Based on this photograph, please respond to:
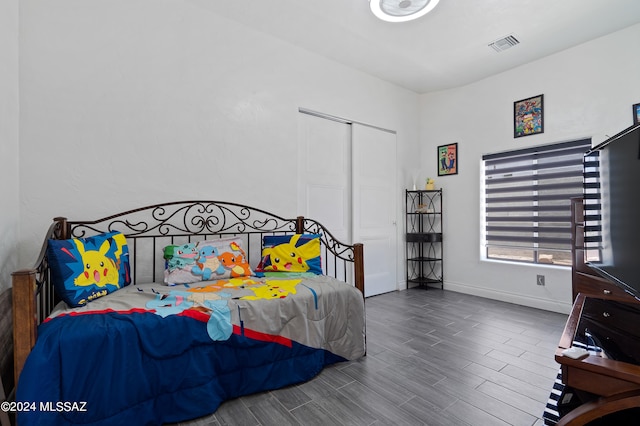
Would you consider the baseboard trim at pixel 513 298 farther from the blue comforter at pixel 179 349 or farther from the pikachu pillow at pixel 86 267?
the pikachu pillow at pixel 86 267

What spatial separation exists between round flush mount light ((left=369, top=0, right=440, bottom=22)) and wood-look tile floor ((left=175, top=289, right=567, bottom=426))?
2.57 meters

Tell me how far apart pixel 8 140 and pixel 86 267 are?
2.76 feet

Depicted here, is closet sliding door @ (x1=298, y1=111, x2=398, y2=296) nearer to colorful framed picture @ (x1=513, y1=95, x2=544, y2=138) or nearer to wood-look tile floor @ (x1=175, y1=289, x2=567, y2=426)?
wood-look tile floor @ (x1=175, y1=289, x2=567, y2=426)

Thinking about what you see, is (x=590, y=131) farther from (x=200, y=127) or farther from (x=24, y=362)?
(x=24, y=362)

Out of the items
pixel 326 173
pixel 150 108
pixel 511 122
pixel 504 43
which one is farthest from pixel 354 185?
pixel 150 108

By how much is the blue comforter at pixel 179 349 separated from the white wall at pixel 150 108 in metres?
0.83

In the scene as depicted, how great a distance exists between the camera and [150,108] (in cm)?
227

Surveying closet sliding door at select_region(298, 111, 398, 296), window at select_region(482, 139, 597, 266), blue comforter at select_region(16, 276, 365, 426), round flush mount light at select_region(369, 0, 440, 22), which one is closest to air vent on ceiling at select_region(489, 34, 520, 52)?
round flush mount light at select_region(369, 0, 440, 22)

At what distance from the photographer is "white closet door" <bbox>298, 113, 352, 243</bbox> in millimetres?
3152

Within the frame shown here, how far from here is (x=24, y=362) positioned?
114cm

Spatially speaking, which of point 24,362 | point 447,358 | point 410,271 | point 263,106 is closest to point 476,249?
point 410,271

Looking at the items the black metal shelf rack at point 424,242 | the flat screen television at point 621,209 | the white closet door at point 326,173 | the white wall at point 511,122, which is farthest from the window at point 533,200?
the flat screen television at point 621,209

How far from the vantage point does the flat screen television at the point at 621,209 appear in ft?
3.71

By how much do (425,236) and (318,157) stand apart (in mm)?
1789
